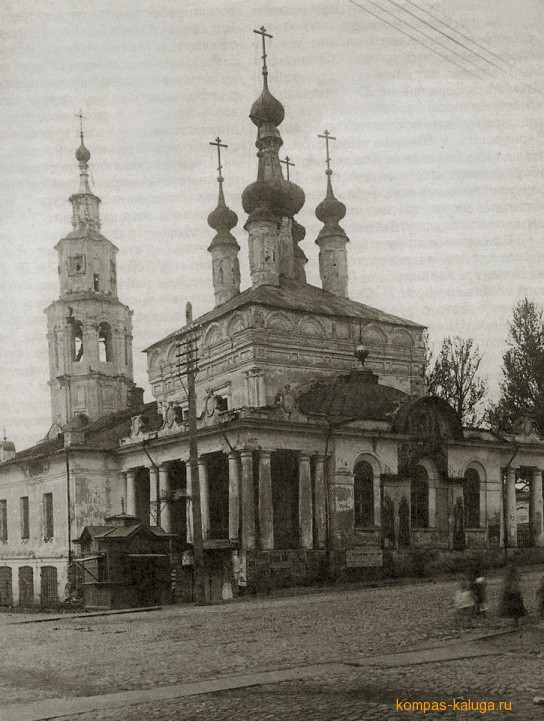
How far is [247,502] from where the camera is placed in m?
28.0

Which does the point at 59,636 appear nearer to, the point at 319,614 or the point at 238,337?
the point at 319,614

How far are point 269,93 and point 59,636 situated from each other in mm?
27079

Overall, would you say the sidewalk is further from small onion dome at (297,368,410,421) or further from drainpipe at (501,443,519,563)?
drainpipe at (501,443,519,563)

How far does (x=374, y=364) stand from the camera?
121ft

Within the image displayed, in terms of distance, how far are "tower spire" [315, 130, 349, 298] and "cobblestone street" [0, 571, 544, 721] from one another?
20.5m

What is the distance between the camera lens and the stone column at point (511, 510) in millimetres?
33531

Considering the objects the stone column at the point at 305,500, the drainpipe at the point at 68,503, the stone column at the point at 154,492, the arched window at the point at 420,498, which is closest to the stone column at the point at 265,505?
the stone column at the point at 305,500

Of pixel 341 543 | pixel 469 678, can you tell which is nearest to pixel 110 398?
pixel 341 543

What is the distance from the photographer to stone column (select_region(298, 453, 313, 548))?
28.7 m

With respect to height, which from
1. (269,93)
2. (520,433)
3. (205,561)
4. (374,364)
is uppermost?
(269,93)

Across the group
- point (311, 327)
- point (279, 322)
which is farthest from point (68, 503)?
point (311, 327)

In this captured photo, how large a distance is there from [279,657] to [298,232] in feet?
104

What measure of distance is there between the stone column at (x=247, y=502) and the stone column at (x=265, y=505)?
10.7 inches

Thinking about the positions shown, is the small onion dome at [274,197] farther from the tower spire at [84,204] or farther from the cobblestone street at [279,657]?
the cobblestone street at [279,657]
